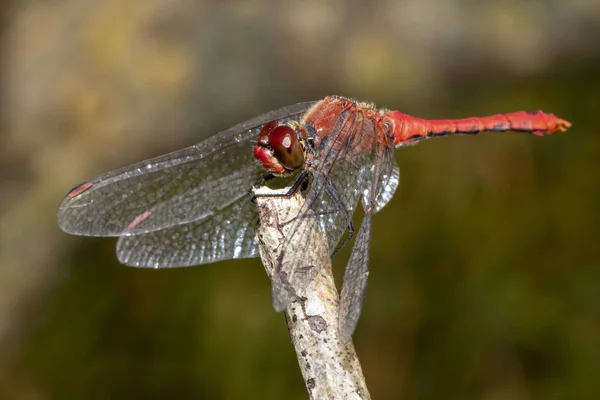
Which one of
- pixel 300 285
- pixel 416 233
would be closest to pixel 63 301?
pixel 416 233

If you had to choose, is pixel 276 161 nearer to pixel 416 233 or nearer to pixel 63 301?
pixel 416 233

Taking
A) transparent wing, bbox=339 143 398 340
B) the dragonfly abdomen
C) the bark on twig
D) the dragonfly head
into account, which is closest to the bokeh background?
the dragonfly abdomen

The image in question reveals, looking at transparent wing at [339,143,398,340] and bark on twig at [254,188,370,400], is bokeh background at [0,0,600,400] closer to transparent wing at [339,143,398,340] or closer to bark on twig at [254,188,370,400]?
transparent wing at [339,143,398,340]

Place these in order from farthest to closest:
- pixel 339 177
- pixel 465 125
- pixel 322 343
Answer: pixel 465 125 < pixel 339 177 < pixel 322 343

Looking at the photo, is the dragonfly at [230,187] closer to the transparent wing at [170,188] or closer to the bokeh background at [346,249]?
the transparent wing at [170,188]

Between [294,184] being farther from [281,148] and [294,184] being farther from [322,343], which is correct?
Result: [322,343]

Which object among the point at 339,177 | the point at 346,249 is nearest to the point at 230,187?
the point at 339,177
